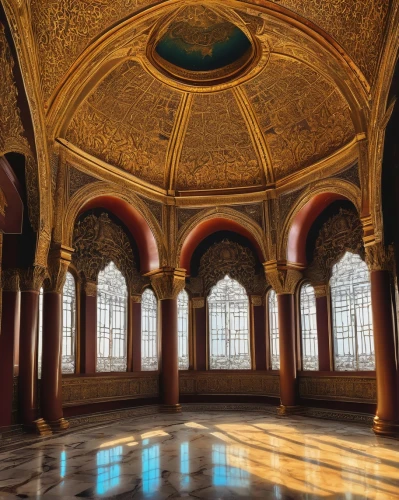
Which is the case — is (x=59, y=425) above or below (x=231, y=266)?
below

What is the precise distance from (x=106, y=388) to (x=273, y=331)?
535 centimetres

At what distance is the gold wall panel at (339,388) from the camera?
513 inches

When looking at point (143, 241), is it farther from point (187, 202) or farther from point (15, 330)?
point (15, 330)

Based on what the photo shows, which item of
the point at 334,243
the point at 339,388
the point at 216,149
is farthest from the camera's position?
the point at 216,149

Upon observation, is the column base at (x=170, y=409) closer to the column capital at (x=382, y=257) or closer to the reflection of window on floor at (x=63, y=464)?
the reflection of window on floor at (x=63, y=464)

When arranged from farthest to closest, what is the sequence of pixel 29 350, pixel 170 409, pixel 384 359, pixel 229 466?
pixel 170 409, pixel 29 350, pixel 384 359, pixel 229 466

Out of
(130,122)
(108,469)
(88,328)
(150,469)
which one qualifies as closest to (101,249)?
(88,328)

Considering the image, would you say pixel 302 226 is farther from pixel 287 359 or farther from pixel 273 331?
pixel 287 359

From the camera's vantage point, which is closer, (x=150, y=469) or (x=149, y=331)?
(x=150, y=469)

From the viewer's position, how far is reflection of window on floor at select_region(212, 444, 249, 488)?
7387mm

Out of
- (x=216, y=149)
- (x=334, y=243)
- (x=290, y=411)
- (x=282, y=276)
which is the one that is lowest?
(x=290, y=411)

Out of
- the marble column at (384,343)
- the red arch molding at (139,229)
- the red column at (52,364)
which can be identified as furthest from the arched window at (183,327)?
the marble column at (384,343)

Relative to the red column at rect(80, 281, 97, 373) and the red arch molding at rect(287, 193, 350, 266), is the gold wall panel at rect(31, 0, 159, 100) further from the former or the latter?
the red arch molding at rect(287, 193, 350, 266)

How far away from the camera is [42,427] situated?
1141cm
